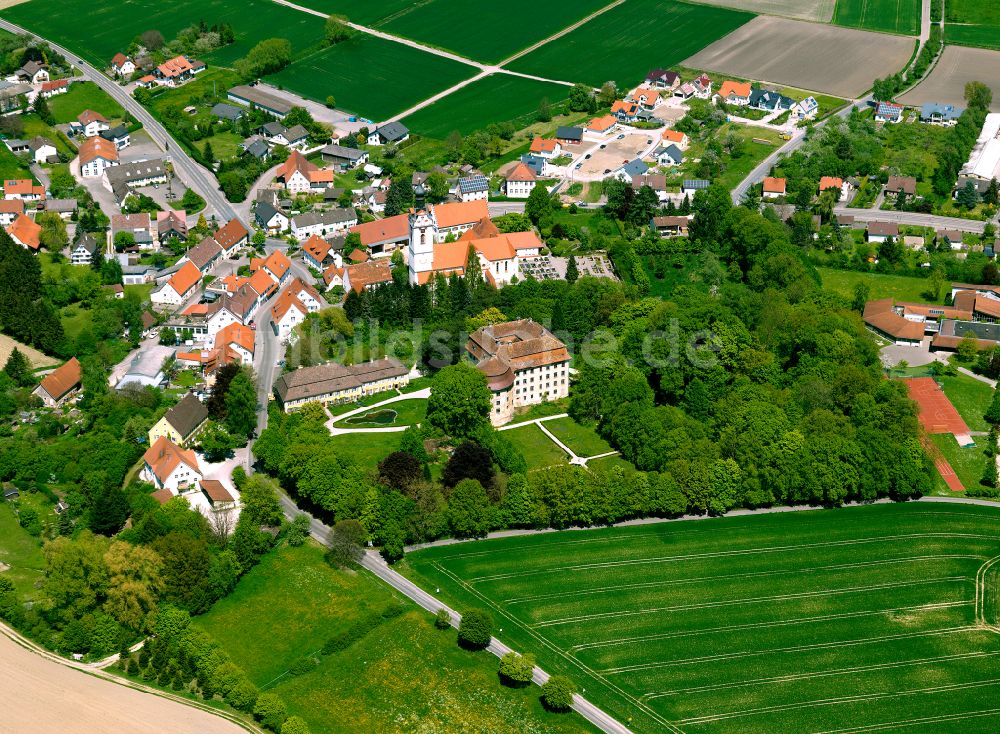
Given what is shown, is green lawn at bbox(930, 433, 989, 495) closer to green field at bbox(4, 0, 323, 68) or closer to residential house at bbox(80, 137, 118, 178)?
residential house at bbox(80, 137, 118, 178)

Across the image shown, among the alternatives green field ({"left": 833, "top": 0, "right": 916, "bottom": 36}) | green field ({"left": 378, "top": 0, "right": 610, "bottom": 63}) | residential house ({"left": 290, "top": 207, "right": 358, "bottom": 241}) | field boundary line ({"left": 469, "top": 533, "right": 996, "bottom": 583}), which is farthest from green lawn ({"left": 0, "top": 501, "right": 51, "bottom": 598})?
green field ({"left": 833, "top": 0, "right": 916, "bottom": 36})

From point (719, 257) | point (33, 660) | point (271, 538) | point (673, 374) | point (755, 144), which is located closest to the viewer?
point (33, 660)

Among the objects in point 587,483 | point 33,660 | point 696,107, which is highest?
point 696,107

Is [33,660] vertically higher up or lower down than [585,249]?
lower down

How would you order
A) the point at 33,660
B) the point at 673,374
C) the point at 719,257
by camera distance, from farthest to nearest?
1. the point at 719,257
2. the point at 673,374
3. the point at 33,660

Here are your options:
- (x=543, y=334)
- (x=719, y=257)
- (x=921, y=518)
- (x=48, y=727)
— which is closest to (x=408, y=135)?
(x=719, y=257)

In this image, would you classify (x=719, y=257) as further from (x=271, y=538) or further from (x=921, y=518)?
(x=271, y=538)

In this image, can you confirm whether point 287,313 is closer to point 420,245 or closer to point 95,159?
point 420,245

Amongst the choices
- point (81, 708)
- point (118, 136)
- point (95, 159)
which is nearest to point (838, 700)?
point (81, 708)
